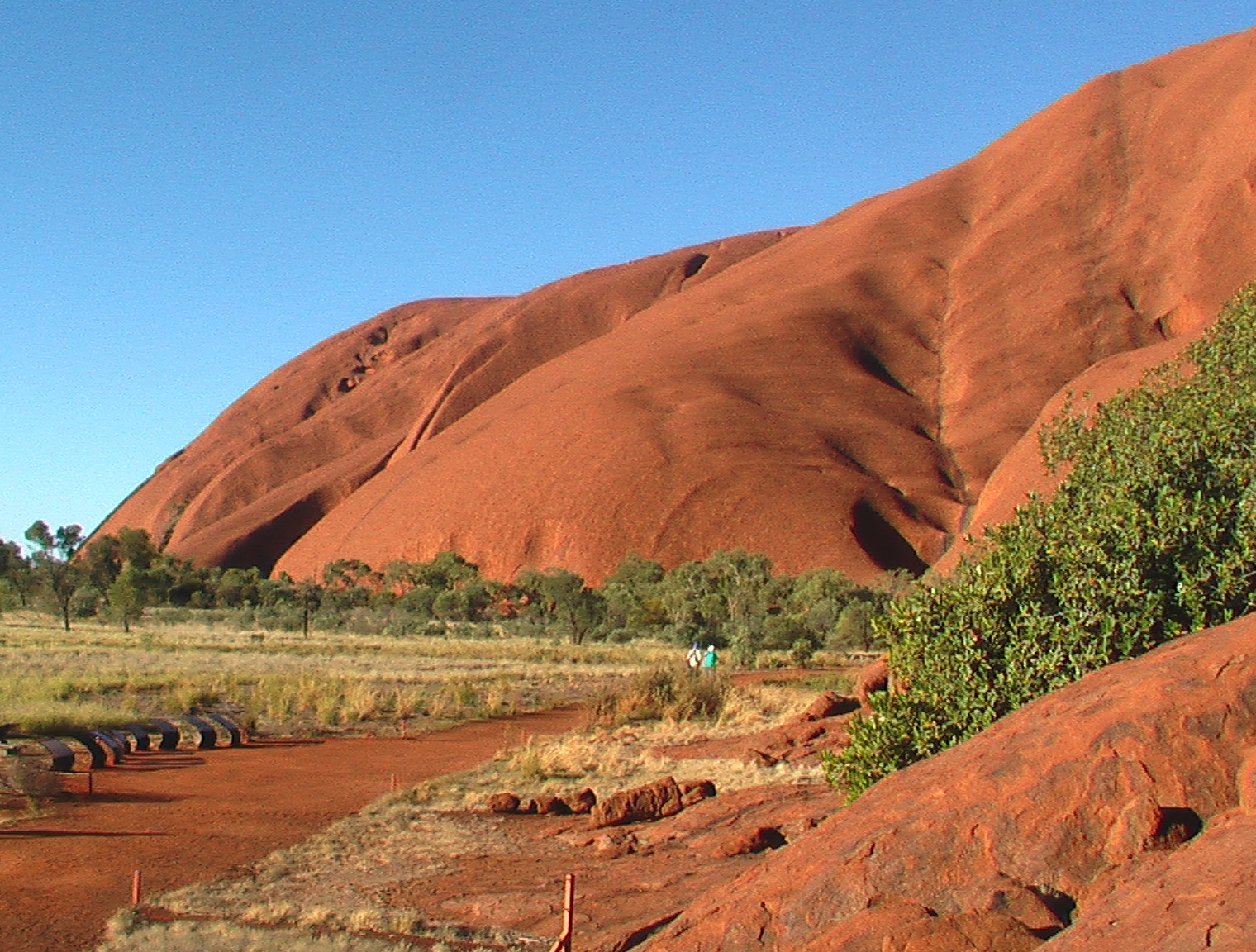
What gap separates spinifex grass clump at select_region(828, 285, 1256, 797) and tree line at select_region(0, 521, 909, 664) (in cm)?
2430

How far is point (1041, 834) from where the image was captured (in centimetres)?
514

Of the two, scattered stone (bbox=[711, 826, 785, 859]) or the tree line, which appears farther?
the tree line

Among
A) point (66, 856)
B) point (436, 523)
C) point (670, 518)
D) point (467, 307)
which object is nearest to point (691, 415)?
point (670, 518)

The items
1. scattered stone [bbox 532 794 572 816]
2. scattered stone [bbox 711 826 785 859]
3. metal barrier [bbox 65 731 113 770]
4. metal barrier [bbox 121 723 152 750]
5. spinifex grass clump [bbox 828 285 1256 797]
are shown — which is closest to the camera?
spinifex grass clump [bbox 828 285 1256 797]

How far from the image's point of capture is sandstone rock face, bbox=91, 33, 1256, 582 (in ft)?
210

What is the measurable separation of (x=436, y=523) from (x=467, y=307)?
6926 centimetres

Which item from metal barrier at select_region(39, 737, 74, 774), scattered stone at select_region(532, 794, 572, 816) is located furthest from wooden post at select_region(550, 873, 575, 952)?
metal barrier at select_region(39, 737, 74, 774)

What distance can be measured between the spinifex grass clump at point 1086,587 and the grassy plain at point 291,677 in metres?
12.6

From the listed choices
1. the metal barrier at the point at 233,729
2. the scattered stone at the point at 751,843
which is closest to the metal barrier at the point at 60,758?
the metal barrier at the point at 233,729

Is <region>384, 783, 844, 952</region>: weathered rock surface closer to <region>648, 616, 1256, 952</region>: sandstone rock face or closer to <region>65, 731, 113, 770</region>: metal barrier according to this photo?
<region>648, 616, 1256, 952</region>: sandstone rock face

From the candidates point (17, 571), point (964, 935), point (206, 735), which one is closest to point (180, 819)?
point (206, 735)

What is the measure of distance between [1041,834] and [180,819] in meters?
8.98

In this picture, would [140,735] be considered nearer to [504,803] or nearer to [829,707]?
[504,803]

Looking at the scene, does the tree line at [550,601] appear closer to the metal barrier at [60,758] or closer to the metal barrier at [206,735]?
the metal barrier at [206,735]
